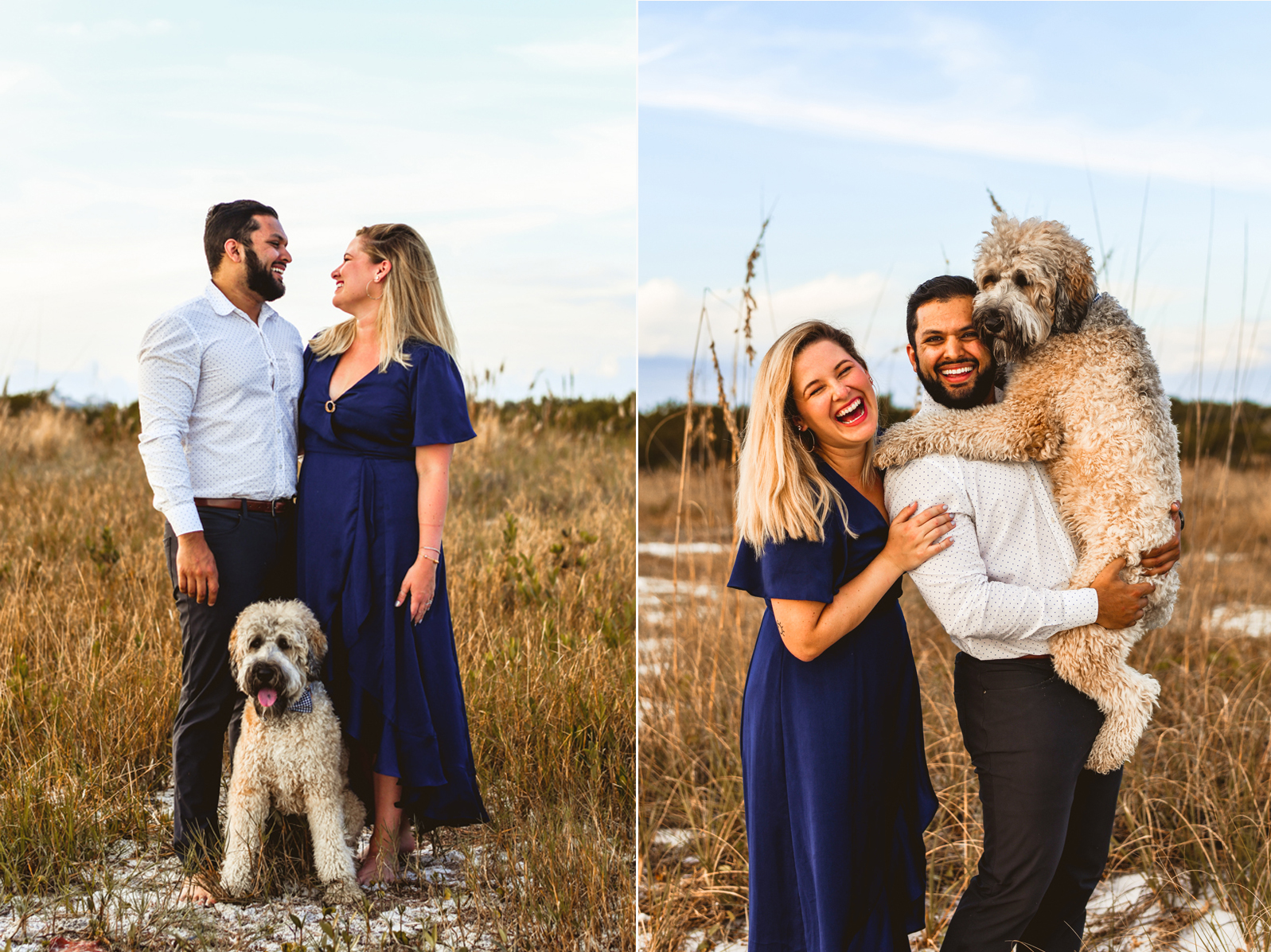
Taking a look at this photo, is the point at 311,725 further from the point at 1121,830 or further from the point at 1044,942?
the point at 1121,830

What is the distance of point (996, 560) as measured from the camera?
7.43 feet

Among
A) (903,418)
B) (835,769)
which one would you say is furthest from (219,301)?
(903,418)

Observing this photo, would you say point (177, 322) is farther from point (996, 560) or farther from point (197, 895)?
point (996, 560)

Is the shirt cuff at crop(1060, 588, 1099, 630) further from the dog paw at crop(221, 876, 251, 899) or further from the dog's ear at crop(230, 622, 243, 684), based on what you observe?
the dog paw at crop(221, 876, 251, 899)

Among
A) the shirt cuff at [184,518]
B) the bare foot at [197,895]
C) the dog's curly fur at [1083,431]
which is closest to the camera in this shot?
the dog's curly fur at [1083,431]

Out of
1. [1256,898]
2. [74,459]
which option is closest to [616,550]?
[1256,898]

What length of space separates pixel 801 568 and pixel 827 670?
303 mm

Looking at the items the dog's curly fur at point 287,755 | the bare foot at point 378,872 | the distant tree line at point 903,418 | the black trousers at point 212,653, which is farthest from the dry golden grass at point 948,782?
the black trousers at point 212,653

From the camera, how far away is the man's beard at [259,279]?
3207 mm

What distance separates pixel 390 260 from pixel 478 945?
2289 mm

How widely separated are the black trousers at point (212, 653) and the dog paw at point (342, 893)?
0.43 metres

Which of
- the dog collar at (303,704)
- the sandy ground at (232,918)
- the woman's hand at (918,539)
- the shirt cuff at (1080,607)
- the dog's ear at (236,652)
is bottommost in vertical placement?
the sandy ground at (232,918)

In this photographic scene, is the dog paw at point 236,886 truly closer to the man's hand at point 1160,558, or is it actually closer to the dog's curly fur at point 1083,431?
the dog's curly fur at point 1083,431

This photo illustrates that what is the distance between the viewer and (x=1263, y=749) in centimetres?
426
